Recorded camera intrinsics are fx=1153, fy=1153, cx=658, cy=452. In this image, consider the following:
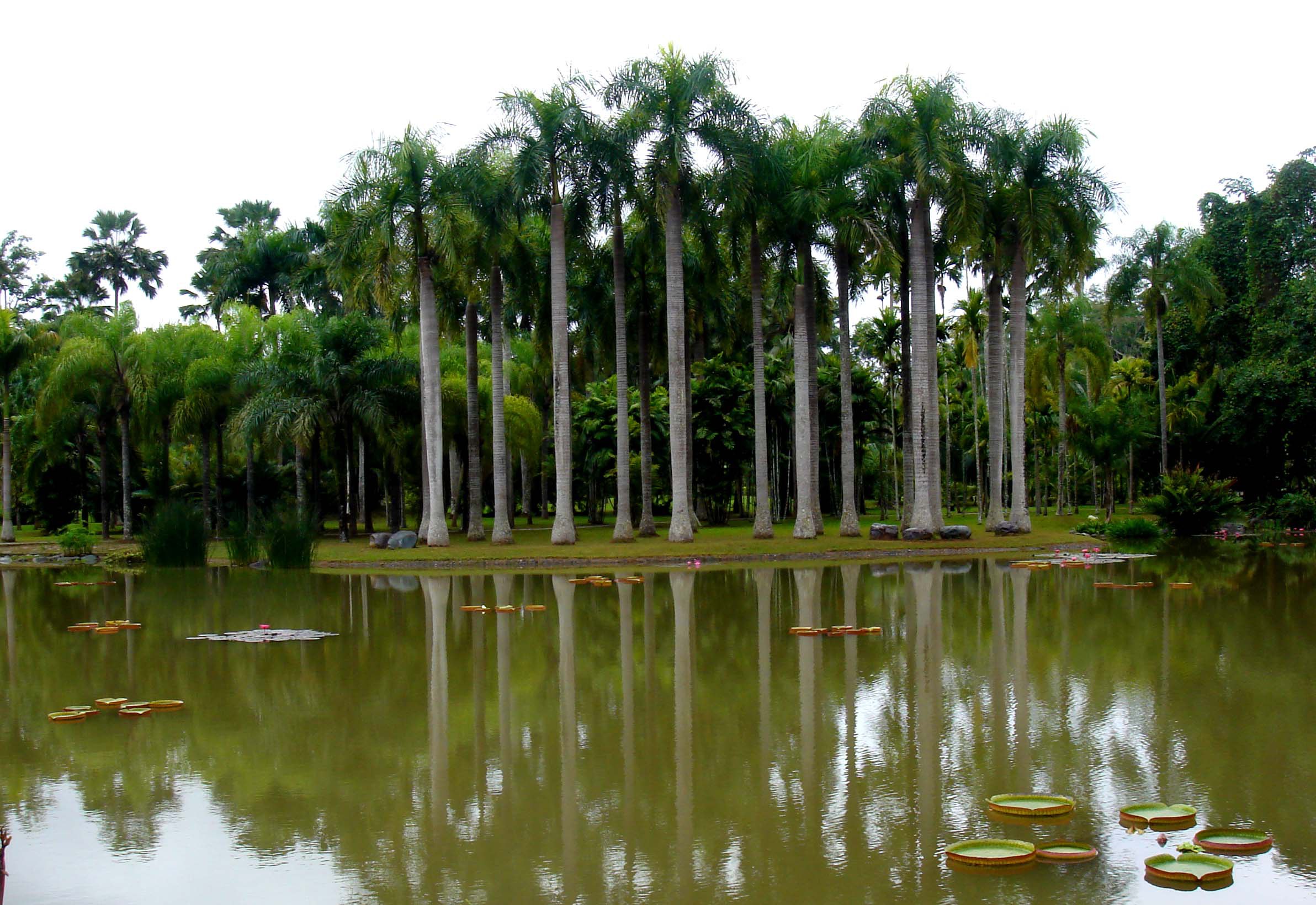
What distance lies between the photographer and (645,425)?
37.4 m

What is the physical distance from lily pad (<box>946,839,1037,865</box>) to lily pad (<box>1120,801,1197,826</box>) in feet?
3.21

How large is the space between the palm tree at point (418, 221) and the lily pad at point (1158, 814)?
27.7 metres

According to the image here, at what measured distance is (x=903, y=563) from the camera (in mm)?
29234

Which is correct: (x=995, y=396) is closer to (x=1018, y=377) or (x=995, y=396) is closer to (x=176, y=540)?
(x=1018, y=377)

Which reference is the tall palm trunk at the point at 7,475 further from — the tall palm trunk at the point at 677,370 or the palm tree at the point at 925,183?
the palm tree at the point at 925,183

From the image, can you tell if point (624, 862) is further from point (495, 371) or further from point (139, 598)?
point (495, 371)

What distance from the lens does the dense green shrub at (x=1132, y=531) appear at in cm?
3547

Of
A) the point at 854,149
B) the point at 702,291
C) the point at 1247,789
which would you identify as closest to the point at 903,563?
the point at 854,149

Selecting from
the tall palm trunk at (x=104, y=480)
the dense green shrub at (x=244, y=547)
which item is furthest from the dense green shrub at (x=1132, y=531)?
the tall palm trunk at (x=104, y=480)

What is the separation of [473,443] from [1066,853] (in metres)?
30.1

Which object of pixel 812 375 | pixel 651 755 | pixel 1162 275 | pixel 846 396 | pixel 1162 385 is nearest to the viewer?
pixel 651 755

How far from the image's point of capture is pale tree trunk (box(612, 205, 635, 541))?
3319 cm

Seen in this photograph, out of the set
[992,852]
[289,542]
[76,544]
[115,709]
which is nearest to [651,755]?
[992,852]

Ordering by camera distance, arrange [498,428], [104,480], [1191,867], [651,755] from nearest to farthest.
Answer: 1. [1191,867]
2. [651,755]
3. [498,428]
4. [104,480]
